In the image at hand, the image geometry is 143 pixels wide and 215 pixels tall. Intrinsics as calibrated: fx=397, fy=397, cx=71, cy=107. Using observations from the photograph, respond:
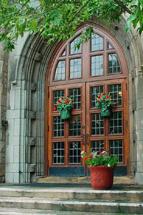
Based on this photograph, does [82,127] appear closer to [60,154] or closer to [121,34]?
[60,154]

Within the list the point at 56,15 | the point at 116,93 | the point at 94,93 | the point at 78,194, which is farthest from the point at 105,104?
the point at 56,15

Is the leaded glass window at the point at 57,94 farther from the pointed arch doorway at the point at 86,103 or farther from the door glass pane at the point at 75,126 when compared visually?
the door glass pane at the point at 75,126

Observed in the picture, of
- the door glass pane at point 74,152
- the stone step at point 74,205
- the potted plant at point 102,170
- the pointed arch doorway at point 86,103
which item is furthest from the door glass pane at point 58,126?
the stone step at point 74,205

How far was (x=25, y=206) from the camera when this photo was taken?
23.5 ft

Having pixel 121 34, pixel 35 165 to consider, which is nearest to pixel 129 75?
pixel 121 34

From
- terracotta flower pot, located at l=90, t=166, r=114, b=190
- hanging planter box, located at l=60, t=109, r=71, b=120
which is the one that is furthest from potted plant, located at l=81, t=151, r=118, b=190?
hanging planter box, located at l=60, t=109, r=71, b=120

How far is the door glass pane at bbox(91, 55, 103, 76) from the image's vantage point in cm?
1002

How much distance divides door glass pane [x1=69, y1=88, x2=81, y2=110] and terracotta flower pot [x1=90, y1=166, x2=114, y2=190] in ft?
8.77

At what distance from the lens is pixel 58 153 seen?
33.5ft

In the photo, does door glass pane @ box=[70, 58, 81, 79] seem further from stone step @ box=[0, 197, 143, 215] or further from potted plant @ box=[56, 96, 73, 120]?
stone step @ box=[0, 197, 143, 215]

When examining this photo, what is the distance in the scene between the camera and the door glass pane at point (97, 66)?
394 inches

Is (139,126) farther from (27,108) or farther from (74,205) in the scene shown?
(27,108)

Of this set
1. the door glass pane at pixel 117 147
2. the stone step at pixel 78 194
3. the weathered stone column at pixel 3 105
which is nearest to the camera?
the stone step at pixel 78 194

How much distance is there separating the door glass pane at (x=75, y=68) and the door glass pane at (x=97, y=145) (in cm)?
176
